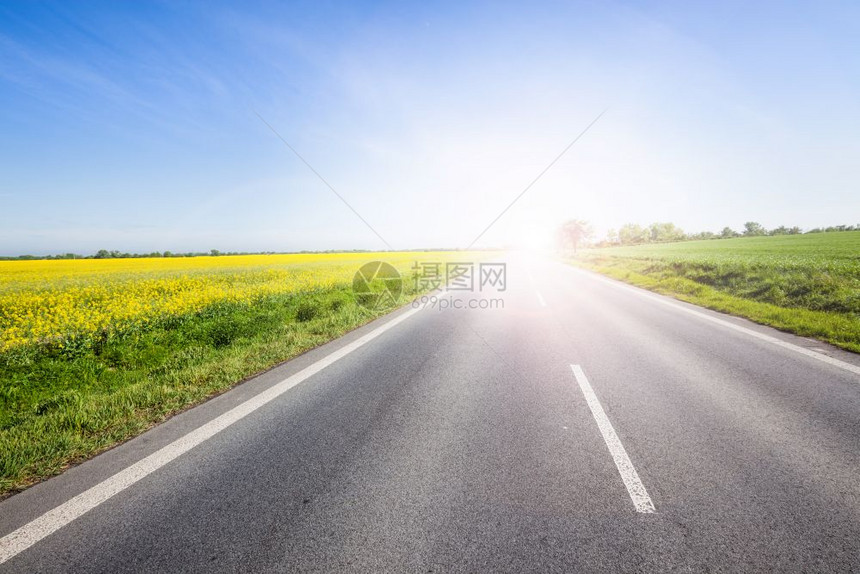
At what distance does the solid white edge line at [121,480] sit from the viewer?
192cm

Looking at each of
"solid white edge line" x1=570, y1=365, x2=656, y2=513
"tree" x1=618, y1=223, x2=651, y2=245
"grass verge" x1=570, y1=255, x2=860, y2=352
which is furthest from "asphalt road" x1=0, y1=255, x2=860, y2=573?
"tree" x1=618, y1=223, x2=651, y2=245

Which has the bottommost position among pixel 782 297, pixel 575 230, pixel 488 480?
pixel 488 480

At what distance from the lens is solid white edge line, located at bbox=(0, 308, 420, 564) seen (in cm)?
192

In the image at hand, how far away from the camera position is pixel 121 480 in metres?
2.46

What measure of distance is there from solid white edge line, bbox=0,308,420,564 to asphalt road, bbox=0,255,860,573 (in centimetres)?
2

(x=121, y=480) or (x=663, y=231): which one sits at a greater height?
(x=663, y=231)

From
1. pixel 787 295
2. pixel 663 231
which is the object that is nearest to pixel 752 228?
pixel 663 231

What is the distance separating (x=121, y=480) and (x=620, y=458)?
380cm

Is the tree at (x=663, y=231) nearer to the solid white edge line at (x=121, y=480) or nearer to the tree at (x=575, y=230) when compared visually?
the tree at (x=575, y=230)

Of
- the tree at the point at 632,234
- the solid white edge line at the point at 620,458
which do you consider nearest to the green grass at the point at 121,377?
the solid white edge line at the point at 620,458

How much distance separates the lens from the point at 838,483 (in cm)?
241

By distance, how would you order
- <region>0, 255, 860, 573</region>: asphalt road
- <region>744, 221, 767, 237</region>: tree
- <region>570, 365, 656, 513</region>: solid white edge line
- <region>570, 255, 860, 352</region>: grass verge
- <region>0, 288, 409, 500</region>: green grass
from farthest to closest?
<region>744, 221, 767, 237</region>: tree
<region>570, 255, 860, 352</region>: grass verge
<region>0, 288, 409, 500</region>: green grass
<region>570, 365, 656, 513</region>: solid white edge line
<region>0, 255, 860, 573</region>: asphalt road

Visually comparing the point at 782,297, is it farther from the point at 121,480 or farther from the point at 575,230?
the point at 575,230

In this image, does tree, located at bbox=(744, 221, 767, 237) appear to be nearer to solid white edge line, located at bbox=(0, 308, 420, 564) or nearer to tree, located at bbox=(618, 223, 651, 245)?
tree, located at bbox=(618, 223, 651, 245)
